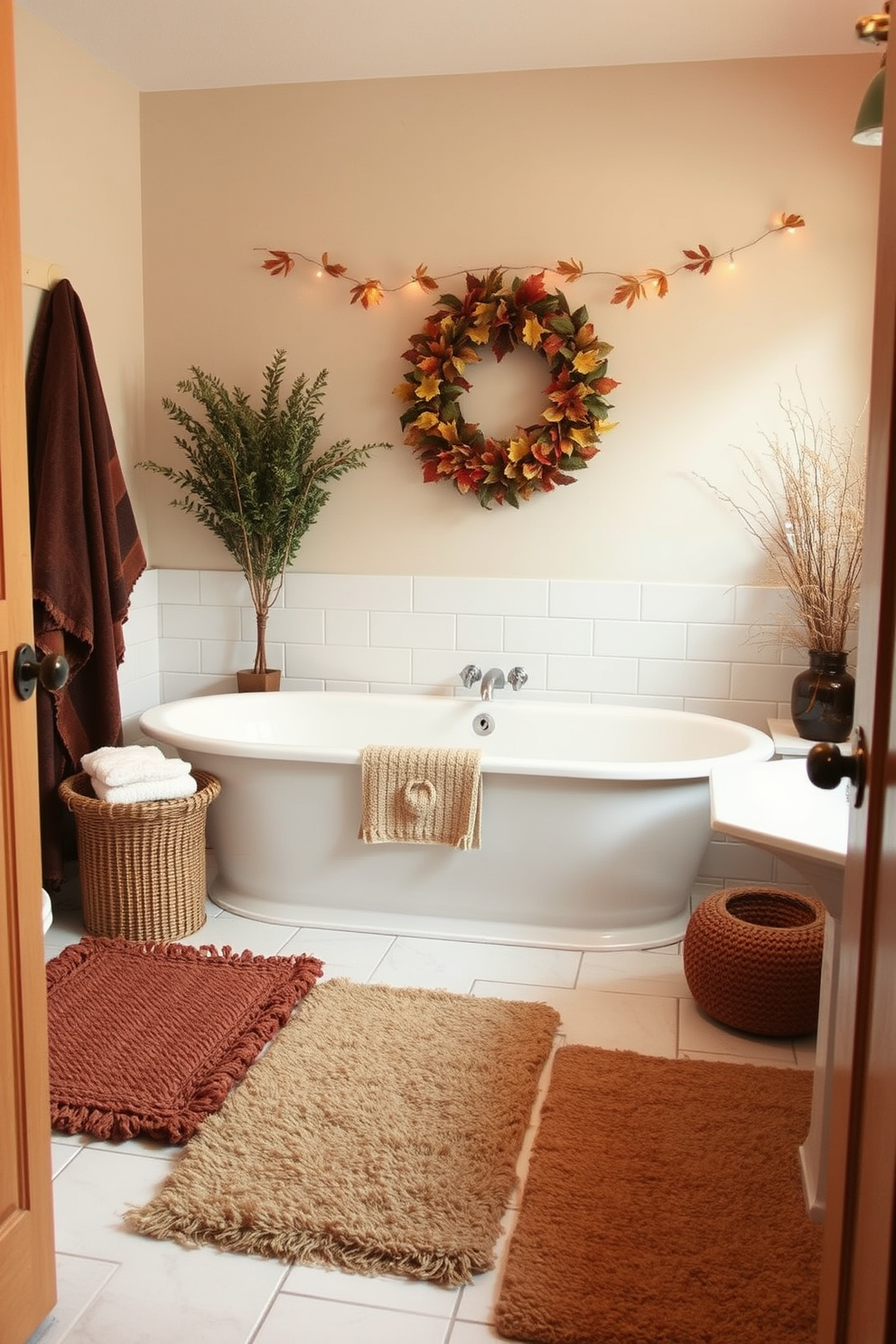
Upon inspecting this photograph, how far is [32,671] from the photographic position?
6.09 ft

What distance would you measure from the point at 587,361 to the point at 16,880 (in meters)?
2.92

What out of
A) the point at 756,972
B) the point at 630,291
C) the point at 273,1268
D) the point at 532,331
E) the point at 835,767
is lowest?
the point at 273,1268

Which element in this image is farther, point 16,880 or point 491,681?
point 491,681

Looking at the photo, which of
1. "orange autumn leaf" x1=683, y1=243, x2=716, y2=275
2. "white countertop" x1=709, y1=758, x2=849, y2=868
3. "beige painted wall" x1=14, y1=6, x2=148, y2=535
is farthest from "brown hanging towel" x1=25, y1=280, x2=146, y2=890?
"white countertop" x1=709, y1=758, x2=849, y2=868

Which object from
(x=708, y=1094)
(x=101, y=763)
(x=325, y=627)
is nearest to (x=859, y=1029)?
(x=708, y=1094)

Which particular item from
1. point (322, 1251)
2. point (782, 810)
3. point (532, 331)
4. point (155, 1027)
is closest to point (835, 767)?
point (782, 810)

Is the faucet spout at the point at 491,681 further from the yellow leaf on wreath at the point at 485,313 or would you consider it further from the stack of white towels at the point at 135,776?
the yellow leaf on wreath at the point at 485,313

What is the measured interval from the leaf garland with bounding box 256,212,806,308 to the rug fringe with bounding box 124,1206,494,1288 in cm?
313

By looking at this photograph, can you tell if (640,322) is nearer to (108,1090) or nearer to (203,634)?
(203,634)

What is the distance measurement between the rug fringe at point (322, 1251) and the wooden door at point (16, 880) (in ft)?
1.18

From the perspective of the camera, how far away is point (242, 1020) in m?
3.11

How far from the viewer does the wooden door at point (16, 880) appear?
1763 millimetres

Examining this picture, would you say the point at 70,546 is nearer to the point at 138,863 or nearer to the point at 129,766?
the point at 129,766

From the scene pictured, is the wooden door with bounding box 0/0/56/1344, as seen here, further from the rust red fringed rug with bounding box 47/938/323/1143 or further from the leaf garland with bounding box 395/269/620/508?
the leaf garland with bounding box 395/269/620/508
